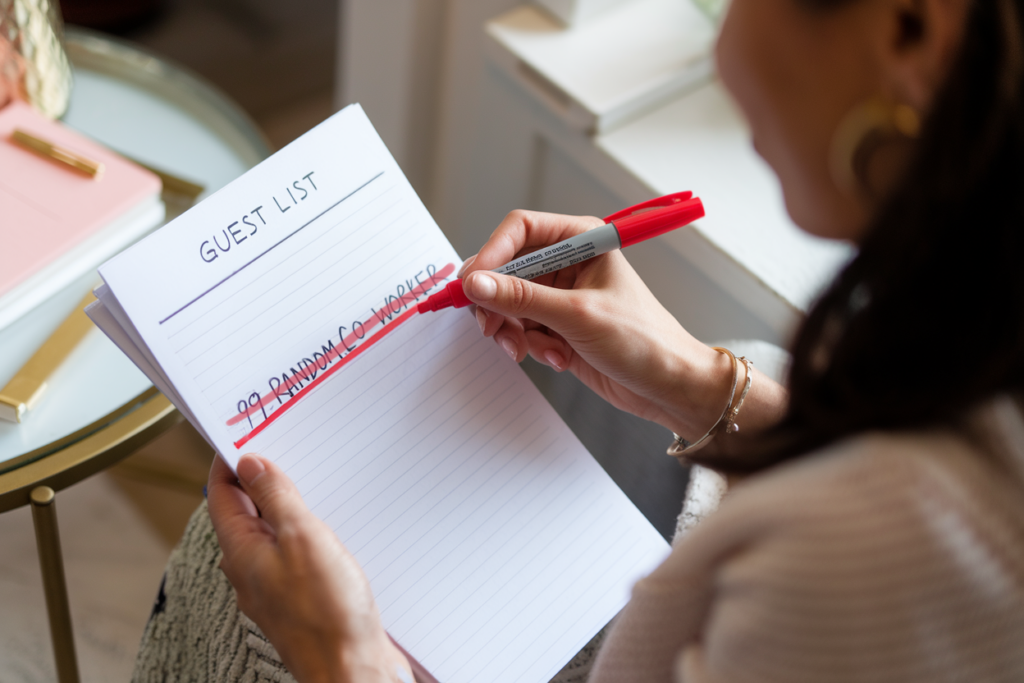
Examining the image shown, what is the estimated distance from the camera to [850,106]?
1.15ft

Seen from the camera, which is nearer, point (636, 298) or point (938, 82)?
point (938, 82)

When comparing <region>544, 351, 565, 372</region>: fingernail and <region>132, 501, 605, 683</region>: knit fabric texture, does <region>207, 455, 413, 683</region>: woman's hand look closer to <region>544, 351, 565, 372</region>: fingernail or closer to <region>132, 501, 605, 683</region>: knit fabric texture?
<region>132, 501, 605, 683</region>: knit fabric texture

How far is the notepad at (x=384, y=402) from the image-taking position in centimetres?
49

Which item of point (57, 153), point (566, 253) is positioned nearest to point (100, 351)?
point (57, 153)

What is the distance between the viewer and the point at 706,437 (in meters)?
0.64

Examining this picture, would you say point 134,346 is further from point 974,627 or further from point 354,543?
point 974,627

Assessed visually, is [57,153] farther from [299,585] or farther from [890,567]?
[890,567]

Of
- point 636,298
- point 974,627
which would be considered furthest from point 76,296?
point 974,627

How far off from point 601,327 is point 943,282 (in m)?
0.29

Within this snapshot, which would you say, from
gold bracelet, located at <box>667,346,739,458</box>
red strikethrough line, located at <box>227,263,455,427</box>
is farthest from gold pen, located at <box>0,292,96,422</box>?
gold bracelet, located at <box>667,346,739,458</box>

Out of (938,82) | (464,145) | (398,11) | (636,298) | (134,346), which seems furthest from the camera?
(464,145)

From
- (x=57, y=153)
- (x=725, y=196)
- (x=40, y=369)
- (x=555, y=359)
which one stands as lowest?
(x=725, y=196)

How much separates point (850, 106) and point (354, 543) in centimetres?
38

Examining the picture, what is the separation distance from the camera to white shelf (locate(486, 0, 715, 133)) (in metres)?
0.91
